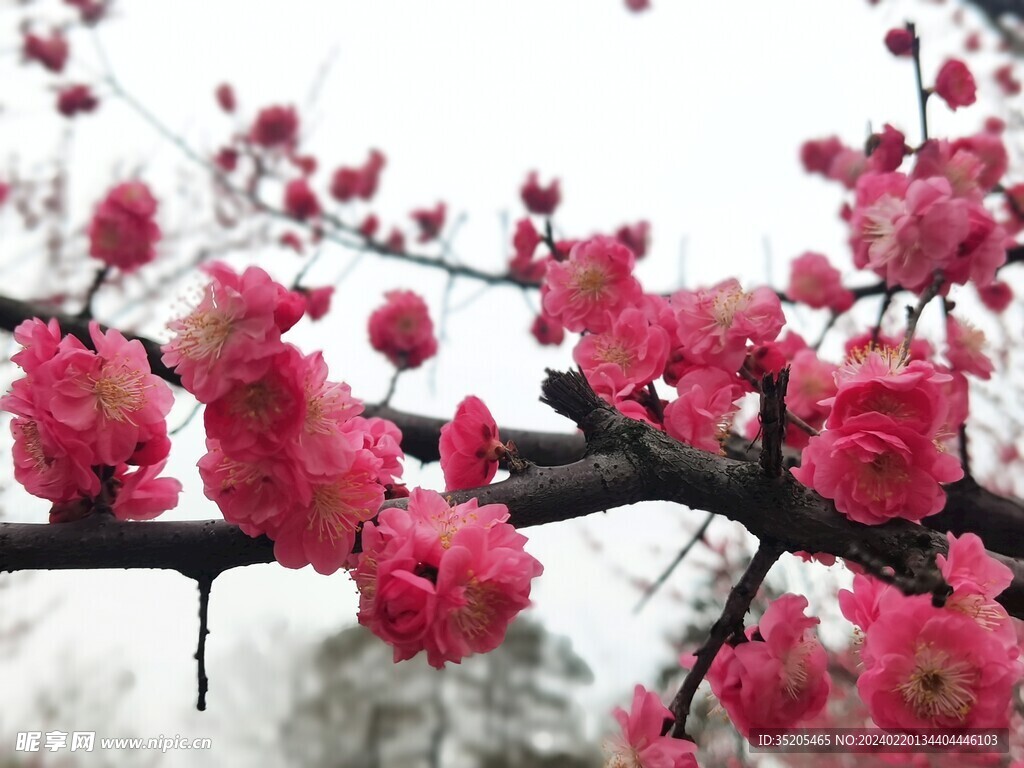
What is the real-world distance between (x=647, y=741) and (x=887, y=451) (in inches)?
19.3

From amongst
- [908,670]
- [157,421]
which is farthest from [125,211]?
[908,670]

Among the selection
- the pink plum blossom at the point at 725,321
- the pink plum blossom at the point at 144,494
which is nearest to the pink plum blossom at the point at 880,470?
the pink plum blossom at the point at 725,321

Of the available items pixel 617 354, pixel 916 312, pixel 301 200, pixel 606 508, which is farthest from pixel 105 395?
pixel 301 200

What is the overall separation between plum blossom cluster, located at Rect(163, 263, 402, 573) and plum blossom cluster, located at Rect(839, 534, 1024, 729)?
62cm

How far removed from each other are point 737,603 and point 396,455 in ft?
1.56

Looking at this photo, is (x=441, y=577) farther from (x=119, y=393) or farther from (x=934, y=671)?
(x=934, y=671)

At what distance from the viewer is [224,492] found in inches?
26.8

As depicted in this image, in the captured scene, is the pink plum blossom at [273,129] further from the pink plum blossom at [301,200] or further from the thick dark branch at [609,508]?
the thick dark branch at [609,508]

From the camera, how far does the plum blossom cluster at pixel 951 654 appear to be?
75 centimetres

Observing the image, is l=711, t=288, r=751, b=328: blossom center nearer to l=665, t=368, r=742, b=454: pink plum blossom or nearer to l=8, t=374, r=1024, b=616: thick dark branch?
l=665, t=368, r=742, b=454: pink plum blossom

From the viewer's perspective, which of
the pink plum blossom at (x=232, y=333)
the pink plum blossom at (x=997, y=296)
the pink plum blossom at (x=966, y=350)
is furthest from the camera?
the pink plum blossom at (x=997, y=296)

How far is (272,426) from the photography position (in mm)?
652

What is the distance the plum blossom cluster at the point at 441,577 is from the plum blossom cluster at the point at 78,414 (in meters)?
0.33

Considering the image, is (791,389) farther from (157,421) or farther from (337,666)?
(337,666)
